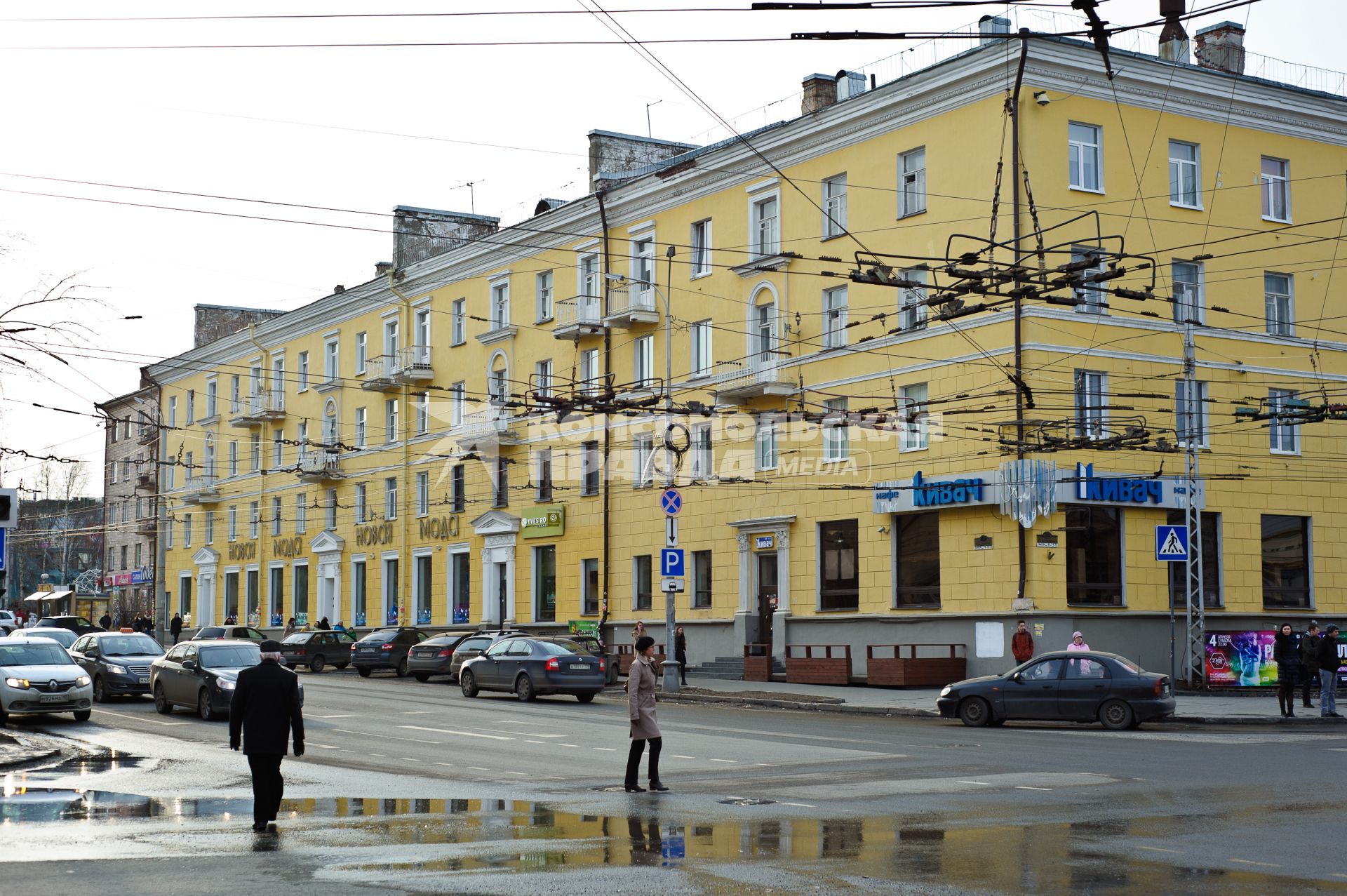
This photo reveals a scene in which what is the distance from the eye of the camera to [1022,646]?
32656 mm

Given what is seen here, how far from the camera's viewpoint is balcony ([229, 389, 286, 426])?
219 feet

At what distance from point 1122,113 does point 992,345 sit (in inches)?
267

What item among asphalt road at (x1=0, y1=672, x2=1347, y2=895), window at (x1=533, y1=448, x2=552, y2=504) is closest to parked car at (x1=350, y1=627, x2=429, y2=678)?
window at (x1=533, y1=448, x2=552, y2=504)

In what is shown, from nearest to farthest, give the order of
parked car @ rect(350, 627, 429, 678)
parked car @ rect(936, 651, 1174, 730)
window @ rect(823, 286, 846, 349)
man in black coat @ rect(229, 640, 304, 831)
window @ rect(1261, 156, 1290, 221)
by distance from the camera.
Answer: man in black coat @ rect(229, 640, 304, 831)
parked car @ rect(936, 651, 1174, 730)
window @ rect(1261, 156, 1290, 221)
window @ rect(823, 286, 846, 349)
parked car @ rect(350, 627, 429, 678)

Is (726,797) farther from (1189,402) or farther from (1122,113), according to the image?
(1122,113)

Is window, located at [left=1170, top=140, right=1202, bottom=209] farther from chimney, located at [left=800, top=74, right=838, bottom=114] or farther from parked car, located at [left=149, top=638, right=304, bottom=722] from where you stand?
parked car, located at [left=149, top=638, right=304, bottom=722]

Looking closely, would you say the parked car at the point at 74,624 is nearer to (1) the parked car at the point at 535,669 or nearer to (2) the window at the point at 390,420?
(2) the window at the point at 390,420

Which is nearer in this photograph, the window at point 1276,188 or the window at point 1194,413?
the window at point 1194,413

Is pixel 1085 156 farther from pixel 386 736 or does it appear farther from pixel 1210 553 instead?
pixel 386 736

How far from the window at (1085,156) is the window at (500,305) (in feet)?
74.5

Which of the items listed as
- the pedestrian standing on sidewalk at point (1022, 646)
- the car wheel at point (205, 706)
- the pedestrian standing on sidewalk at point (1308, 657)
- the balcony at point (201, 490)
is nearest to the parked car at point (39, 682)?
the car wheel at point (205, 706)

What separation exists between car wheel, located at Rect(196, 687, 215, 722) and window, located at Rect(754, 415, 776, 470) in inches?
741

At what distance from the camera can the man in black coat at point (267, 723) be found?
511 inches

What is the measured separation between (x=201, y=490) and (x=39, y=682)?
48.6 metres
